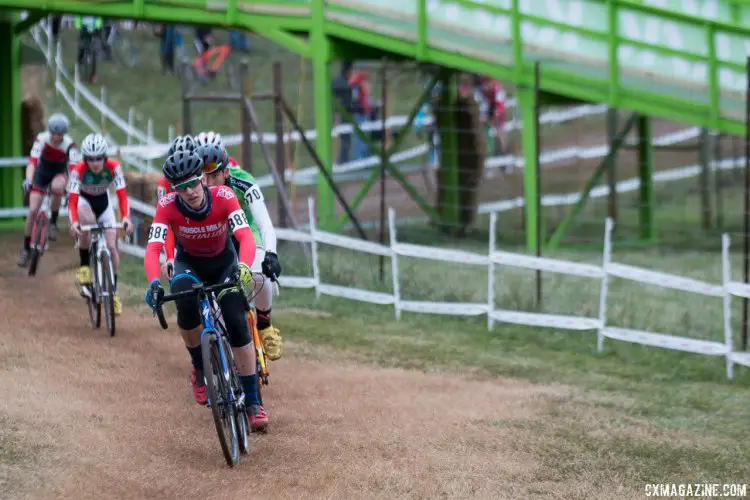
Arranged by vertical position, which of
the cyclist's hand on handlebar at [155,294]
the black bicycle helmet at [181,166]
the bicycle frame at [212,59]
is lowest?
the cyclist's hand on handlebar at [155,294]

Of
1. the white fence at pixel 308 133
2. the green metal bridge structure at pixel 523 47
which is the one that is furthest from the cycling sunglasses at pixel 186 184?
the white fence at pixel 308 133

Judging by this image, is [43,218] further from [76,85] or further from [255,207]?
[76,85]

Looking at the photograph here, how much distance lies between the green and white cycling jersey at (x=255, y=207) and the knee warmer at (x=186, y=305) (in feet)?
2.09

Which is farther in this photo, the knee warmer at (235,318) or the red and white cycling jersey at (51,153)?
the red and white cycling jersey at (51,153)

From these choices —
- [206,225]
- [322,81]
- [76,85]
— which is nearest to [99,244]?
[206,225]

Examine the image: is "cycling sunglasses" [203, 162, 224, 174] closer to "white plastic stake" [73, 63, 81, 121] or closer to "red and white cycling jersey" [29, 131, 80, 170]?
"red and white cycling jersey" [29, 131, 80, 170]

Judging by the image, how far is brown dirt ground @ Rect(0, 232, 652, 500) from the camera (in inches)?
329

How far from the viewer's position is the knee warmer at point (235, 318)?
356 inches

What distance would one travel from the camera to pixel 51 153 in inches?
628

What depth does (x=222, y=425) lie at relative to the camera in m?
8.54

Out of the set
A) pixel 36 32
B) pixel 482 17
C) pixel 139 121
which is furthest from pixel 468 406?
pixel 36 32

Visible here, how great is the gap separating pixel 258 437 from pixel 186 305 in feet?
3.55

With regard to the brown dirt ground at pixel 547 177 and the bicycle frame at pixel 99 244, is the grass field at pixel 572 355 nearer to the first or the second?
the bicycle frame at pixel 99 244

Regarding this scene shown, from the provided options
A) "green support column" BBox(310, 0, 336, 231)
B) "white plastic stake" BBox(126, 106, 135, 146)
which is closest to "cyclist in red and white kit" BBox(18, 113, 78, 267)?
"green support column" BBox(310, 0, 336, 231)
